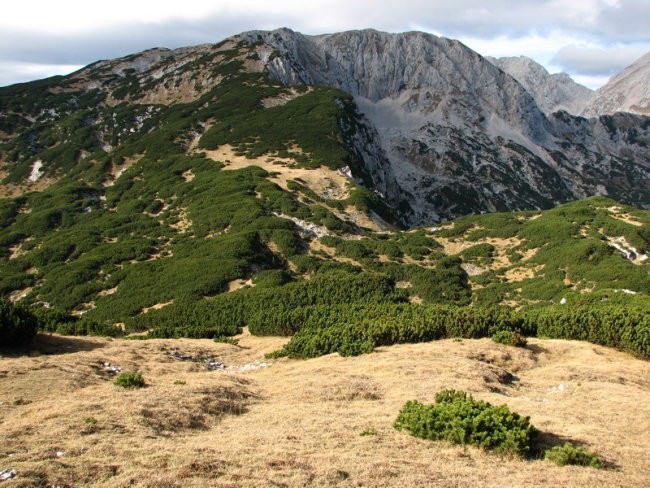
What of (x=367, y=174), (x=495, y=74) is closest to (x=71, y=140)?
(x=367, y=174)

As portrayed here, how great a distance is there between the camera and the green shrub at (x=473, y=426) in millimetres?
11289

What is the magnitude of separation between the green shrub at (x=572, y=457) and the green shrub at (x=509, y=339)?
12438mm

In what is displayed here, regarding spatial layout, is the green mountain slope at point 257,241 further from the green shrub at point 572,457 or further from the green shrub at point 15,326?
the green shrub at point 572,457

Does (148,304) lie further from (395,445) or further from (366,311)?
(395,445)

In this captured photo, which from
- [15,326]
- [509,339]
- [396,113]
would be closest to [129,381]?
[15,326]

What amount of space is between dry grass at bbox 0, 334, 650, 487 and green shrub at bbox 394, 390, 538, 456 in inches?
10.9

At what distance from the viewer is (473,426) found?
11609 mm

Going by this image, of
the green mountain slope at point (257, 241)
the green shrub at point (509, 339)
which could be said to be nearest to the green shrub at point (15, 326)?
the green mountain slope at point (257, 241)

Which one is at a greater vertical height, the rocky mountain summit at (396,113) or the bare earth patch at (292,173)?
the rocky mountain summit at (396,113)

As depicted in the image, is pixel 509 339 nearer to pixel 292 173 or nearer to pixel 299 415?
pixel 299 415

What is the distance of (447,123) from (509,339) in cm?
15316

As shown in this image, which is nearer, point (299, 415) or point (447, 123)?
point (299, 415)

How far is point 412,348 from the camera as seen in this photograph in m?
22.9

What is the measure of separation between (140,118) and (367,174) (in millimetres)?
46291
